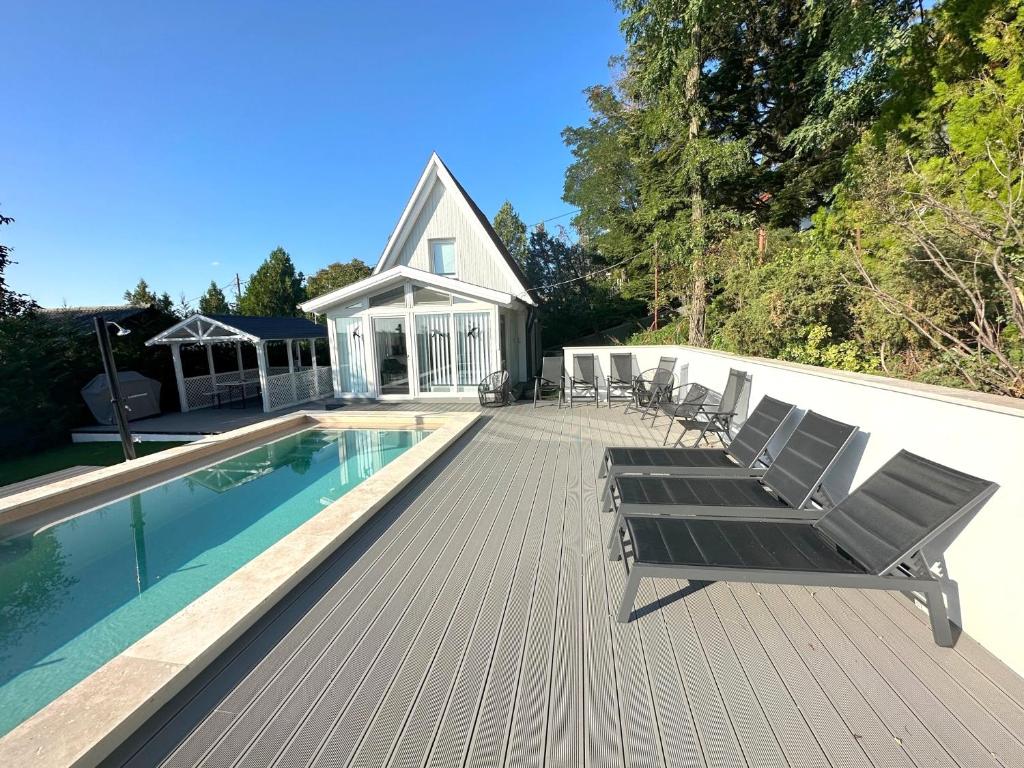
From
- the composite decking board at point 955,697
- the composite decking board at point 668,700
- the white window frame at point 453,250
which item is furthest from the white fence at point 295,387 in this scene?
the composite decking board at point 955,697

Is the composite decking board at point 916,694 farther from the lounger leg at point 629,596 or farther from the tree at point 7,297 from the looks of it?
the tree at point 7,297

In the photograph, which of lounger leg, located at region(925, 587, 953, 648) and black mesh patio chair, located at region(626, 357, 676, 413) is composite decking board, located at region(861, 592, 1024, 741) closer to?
lounger leg, located at region(925, 587, 953, 648)

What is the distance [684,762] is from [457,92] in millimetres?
18072

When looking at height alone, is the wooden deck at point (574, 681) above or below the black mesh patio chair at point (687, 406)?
below

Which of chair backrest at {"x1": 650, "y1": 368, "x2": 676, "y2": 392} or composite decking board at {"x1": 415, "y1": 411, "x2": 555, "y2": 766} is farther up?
chair backrest at {"x1": 650, "y1": 368, "x2": 676, "y2": 392}

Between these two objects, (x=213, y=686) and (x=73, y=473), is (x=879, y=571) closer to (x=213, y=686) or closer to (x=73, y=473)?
(x=213, y=686)

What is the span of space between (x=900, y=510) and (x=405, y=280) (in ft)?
32.0

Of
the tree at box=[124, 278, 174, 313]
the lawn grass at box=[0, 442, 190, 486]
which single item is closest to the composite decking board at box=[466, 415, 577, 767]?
the lawn grass at box=[0, 442, 190, 486]

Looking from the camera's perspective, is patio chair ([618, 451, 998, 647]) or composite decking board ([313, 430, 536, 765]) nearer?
composite decking board ([313, 430, 536, 765])

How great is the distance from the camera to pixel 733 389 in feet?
18.1

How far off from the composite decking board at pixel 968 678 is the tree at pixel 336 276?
1245 inches

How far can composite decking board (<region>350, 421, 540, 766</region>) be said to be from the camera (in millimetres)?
1581

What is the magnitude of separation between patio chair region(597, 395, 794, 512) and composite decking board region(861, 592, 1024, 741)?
1420 mm

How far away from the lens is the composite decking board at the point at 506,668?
1.59 metres
